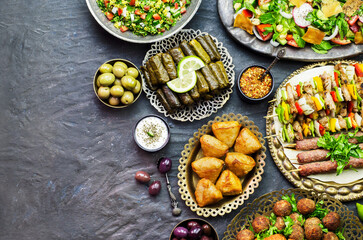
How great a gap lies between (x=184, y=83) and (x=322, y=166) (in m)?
2.26

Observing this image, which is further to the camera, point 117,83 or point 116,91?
point 117,83

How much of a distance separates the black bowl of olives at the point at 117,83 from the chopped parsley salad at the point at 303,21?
170cm

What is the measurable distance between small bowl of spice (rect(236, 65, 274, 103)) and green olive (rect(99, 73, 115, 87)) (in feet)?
5.88

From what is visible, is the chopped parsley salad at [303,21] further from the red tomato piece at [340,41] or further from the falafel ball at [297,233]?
the falafel ball at [297,233]

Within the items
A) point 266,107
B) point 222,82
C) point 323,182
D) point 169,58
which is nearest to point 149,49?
point 169,58

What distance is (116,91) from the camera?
4.56 m

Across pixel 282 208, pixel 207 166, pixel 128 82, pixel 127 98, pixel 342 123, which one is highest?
pixel 128 82

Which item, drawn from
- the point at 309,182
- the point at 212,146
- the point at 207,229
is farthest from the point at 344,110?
the point at 207,229

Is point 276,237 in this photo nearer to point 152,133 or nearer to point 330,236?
point 330,236

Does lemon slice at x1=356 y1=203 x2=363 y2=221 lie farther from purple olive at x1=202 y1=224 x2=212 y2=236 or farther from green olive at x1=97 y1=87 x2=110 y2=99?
green olive at x1=97 y1=87 x2=110 y2=99

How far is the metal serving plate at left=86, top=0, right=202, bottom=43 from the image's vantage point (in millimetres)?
4648

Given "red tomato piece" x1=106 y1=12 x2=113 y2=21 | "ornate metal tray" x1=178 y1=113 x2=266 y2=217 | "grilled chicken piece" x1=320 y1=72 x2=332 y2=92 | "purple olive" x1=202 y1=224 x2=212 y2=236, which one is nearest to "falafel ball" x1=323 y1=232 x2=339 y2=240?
"ornate metal tray" x1=178 y1=113 x2=266 y2=217

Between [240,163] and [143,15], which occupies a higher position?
[143,15]

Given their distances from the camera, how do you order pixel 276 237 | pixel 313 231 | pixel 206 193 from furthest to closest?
pixel 206 193
pixel 313 231
pixel 276 237
